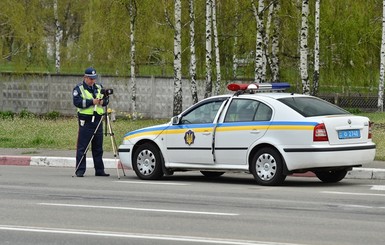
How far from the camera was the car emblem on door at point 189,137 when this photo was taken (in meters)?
17.3

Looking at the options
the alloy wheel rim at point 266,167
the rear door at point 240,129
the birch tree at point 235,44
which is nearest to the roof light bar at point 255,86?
the rear door at point 240,129

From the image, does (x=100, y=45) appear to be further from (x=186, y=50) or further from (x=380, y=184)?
(x=380, y=184)

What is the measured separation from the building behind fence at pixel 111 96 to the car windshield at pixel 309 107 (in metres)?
26.7

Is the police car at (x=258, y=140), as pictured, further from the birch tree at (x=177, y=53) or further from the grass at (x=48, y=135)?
the birch tree at (x=177, y=53)

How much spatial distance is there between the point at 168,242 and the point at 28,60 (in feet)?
121

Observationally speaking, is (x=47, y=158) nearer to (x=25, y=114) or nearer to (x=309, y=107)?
(x=309, y=107)

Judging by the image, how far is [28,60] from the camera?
46.6 meters

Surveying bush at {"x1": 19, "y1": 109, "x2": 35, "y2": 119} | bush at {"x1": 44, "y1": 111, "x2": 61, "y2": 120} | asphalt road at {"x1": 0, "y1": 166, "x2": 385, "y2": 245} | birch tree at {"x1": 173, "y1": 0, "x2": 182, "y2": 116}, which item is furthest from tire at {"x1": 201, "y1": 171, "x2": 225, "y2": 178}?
bush at {"x1": 44, "y1": 111, "x2": 61, "y2": 120}

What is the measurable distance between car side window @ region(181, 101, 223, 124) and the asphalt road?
3.28ft

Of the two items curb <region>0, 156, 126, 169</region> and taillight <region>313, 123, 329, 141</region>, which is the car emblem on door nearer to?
taillight <region>313, 123, 329, 141</region>

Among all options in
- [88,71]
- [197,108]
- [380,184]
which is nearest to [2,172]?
[88,71]

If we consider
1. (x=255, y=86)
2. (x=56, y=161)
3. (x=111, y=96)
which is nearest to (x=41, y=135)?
(x=56, y=161)

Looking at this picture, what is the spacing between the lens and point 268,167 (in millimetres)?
16312

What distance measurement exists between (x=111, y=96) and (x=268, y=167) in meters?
29.9
